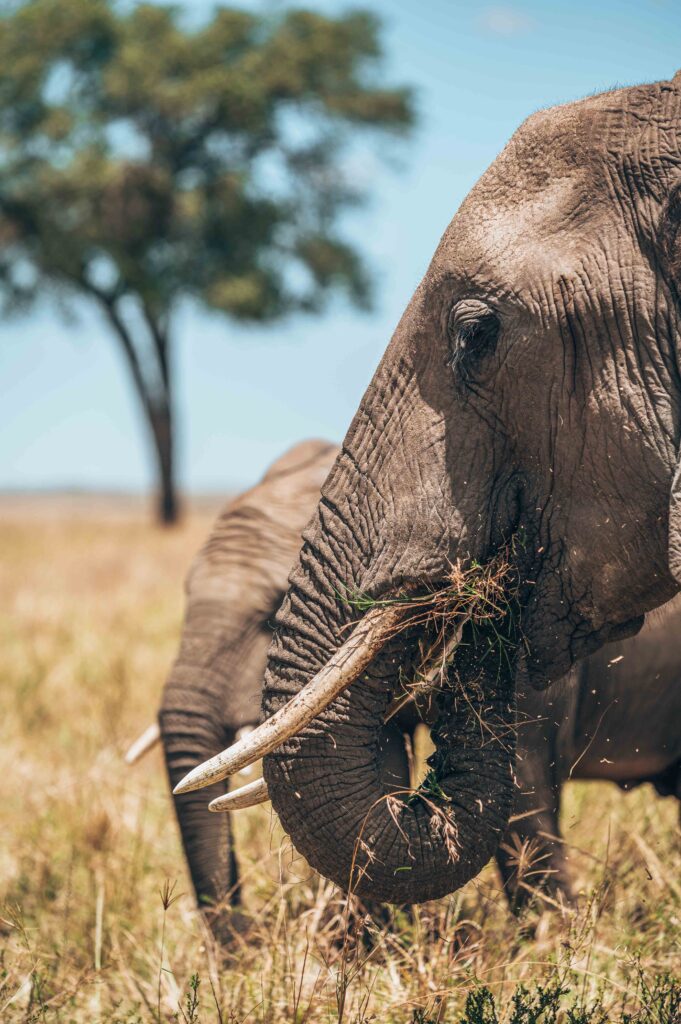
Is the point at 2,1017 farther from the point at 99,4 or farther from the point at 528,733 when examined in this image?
the point at 99,4

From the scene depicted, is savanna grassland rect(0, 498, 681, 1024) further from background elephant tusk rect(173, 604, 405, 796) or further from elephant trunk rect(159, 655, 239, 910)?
background elephant tusk rect(173, 604, 405, 796)

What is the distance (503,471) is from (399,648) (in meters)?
0.48

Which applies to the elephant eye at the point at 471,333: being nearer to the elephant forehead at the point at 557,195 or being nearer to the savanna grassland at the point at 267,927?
the elephant forehead at the point at 557,195

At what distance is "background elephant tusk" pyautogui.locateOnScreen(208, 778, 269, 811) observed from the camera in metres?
3.05

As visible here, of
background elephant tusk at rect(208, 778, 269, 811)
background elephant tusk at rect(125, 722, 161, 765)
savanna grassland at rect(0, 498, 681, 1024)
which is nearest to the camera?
background elephant tusk at rect(208, 778, 269, 811)

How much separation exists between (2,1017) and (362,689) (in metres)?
1.45

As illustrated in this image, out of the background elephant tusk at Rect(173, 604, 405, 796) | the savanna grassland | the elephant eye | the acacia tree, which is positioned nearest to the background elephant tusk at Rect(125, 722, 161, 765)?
the savanna grassland

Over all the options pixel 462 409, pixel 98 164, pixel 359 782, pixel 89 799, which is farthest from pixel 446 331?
pixel 98 164

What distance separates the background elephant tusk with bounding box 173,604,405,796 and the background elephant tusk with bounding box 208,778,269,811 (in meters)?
0.19

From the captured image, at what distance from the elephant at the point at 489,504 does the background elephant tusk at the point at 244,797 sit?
4 cm

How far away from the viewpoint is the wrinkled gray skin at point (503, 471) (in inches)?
111

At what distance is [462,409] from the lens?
293 centimetres

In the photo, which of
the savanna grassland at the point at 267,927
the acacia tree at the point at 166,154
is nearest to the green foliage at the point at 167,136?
the acacia tree at the point at 166,154

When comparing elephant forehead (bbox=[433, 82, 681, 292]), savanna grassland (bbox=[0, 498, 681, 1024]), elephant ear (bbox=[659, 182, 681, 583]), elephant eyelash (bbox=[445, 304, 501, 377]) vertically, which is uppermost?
elephant forehead (bbox=[433, 82, 681, 292])
